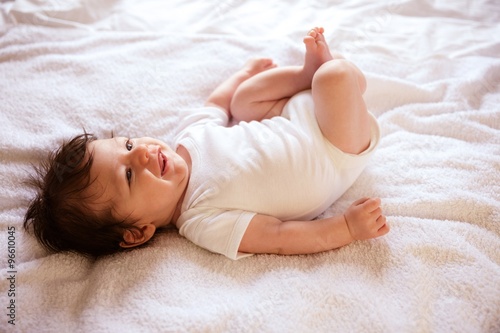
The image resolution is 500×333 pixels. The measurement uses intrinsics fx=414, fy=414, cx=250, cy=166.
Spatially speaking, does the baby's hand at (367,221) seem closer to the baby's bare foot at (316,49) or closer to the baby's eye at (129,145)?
the baby's bare foot at (316,49)

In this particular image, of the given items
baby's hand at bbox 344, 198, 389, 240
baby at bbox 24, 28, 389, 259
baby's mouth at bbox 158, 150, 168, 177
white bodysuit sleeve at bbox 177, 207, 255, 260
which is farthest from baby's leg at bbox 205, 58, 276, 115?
baby's hand at bbox 344, 198, 389, 240

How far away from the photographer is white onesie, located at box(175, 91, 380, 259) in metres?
1.00

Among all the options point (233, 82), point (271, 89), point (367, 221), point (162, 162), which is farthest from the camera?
point (233, 82)

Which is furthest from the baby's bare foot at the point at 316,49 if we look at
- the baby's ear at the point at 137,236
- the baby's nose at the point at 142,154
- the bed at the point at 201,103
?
the baby's ear at the point at 137,236

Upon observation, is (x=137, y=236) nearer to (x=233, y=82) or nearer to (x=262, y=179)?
(x=262, y=179)

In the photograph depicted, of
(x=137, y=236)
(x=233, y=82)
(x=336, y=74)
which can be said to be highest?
(x=336, y=74)

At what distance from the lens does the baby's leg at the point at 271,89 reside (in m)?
1.15

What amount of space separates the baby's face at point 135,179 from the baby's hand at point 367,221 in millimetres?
439

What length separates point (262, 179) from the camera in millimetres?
1025

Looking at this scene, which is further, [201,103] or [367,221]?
[201,103]

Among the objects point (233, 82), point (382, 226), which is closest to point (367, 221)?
point (382, 226)

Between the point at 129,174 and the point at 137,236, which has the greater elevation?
the point at 129,174

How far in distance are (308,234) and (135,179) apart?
1.43 feet

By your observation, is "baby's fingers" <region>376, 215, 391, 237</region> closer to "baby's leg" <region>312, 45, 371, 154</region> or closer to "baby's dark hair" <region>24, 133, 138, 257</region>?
"baby's leg" <region>312, 45, 371, 154</region>
